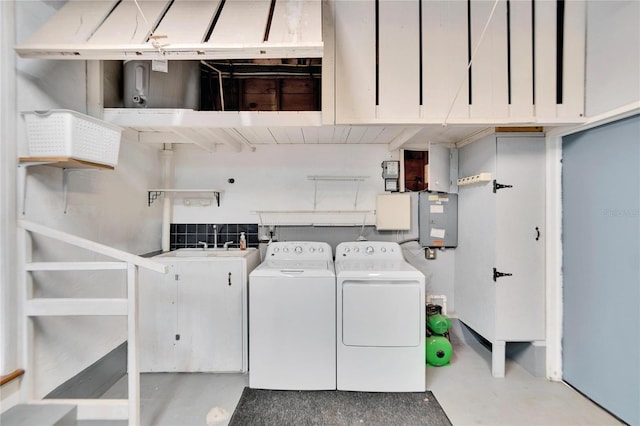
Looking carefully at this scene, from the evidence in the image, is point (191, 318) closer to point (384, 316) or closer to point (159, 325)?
point (159, 325)

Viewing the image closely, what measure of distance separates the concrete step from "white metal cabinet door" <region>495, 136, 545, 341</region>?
2.85 meters

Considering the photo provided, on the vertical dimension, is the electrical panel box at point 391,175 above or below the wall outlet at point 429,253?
above

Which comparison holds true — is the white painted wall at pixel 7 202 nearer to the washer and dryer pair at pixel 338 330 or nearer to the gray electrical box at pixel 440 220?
the washer and dryer pair at pixel 338 330

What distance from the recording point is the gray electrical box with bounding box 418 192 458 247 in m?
2.77

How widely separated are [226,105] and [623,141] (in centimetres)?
298

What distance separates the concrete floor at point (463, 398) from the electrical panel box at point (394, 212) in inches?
50.1

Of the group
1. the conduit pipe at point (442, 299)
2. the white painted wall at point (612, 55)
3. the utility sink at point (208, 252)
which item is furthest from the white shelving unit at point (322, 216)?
the white painted wall at point (612, 55)

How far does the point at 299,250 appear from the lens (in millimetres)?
2615

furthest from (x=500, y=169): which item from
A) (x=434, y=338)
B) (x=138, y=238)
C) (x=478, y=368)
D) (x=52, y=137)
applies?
(x=138, y=238)

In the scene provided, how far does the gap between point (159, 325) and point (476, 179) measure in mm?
2868

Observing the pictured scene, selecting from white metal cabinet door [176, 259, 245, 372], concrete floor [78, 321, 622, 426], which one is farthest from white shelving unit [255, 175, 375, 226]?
concrete floor [78, 321, 622, 426]

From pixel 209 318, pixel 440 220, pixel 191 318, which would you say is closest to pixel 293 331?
pixel 209 318

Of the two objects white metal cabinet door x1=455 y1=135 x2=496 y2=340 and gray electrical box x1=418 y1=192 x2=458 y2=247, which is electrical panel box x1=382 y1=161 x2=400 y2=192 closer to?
gray electrical box x1=418 y1=192 x2=458 y2=247

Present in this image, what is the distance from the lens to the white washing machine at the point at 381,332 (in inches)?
78.7
